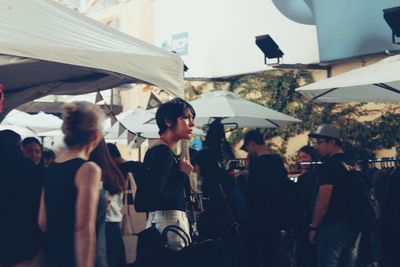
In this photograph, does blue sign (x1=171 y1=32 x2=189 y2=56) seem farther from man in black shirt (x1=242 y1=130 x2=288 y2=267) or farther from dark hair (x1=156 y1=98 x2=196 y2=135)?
dark hair (x1=156 y1=98 x2=196 y2=135)

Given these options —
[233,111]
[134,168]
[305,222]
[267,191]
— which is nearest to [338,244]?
[305,222]

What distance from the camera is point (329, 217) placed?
5.38m

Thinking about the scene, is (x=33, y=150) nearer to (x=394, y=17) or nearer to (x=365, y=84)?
(x=365, y=84)

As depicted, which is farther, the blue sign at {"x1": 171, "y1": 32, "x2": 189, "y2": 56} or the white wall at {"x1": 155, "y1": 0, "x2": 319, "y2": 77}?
the blue sign at {"x1": 171, "y1": 32, "x2": 189, "y2": 56}

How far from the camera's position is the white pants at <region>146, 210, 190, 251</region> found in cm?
381

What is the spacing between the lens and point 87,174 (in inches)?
125

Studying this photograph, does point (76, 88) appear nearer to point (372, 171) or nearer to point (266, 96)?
point (372, 171)

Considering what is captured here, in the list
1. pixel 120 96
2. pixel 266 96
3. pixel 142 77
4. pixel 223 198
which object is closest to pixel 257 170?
pixel 223 198

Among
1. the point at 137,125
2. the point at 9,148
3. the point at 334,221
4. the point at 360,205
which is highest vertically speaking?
the point at 9,148

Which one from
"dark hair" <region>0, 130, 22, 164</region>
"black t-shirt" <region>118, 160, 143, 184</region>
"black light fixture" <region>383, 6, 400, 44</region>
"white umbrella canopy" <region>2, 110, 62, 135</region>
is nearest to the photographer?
"dark hair" <region>0, 130, 22, 164</region>

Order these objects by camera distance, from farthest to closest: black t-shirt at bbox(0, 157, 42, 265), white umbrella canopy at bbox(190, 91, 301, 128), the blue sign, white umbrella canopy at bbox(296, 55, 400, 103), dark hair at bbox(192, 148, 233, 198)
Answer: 1. the blue sign
2. white umbrella canopy at bbox(190, 91, 301, 128)
3. dark hair at bbox(192, 148, 233, 198)
4. white umbrella canopy at bbox(296, 55, 400, 103)
5. black t-shirt at bbox(0, 157, 42, 265)

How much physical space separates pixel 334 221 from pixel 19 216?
9.74 feet

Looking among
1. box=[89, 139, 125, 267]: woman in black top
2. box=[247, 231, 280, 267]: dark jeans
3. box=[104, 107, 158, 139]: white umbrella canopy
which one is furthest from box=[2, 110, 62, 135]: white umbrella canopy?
box=[247, 231, 280, 267]: dark jeans

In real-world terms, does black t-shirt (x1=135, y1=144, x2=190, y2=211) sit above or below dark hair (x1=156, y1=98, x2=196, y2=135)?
below
